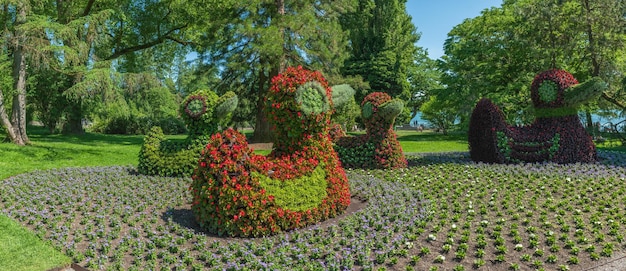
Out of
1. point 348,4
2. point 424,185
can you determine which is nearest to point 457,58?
point 348,4

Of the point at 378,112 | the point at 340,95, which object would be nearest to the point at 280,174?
the point at 340,95

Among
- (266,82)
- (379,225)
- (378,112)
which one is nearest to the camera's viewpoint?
(379,225)

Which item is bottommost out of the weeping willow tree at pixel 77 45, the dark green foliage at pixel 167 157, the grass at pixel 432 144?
the grass at pixel 432 144

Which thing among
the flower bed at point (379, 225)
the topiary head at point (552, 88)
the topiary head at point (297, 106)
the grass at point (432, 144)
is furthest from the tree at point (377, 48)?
the topiary head at point (297, 106)

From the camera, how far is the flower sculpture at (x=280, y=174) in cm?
507

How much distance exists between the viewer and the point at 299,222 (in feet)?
17.7

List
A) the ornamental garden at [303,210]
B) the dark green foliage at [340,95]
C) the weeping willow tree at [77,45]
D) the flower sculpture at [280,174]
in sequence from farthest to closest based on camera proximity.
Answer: the weeping willow tree at [77,45] < the dark green foliage at [340,95] < the flower sculpture at [280,174] < the ornamental garden at [303,210]

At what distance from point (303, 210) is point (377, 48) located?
2778cm

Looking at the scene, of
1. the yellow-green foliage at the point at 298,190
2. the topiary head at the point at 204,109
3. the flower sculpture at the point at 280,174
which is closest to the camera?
the flower sculpture at the point at 280,174

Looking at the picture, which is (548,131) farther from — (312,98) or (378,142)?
(312,98)

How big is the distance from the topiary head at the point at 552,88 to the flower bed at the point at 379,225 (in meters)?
2.33

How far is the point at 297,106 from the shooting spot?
18.5 ft

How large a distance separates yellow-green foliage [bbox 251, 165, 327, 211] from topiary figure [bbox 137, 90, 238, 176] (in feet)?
12.4

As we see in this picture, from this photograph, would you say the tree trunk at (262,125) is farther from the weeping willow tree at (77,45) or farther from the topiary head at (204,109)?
the topiary head at (204,109)
